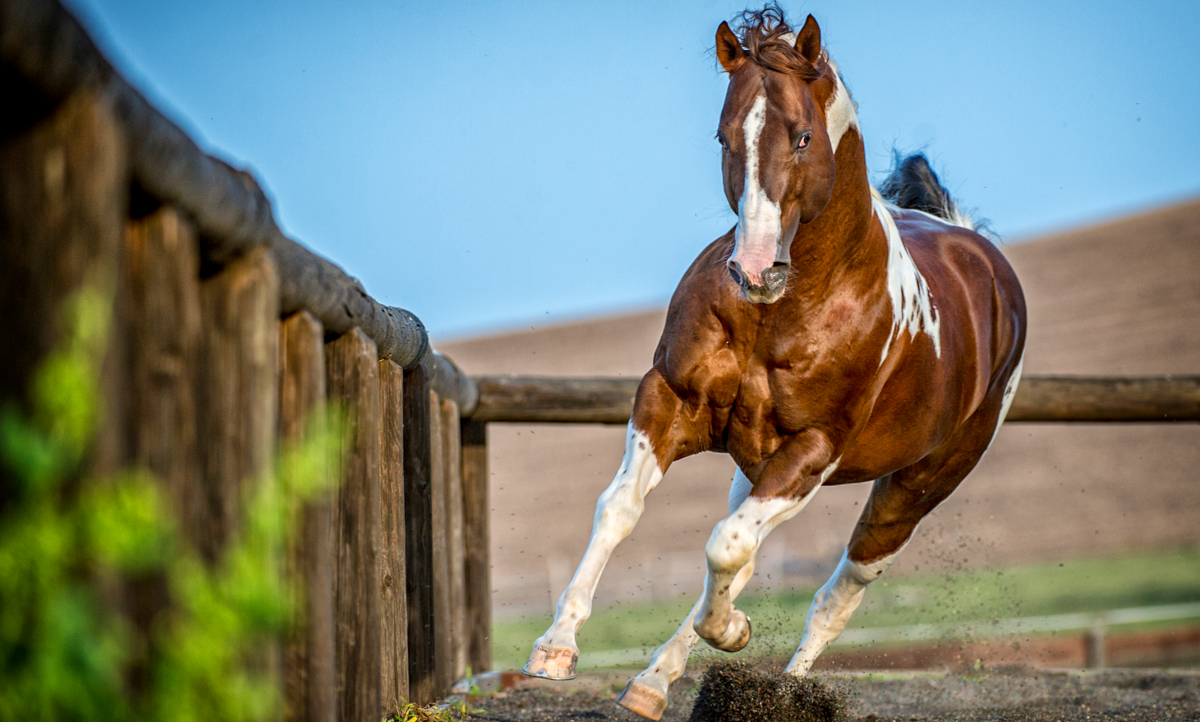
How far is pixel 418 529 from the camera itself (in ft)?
11.5

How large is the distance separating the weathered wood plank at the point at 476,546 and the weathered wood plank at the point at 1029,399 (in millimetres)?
175

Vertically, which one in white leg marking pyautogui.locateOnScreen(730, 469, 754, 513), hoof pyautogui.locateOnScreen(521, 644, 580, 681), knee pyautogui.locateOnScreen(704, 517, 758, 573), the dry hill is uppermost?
knee pyautogui.locateOnScreen(704, 517, 758, 573)

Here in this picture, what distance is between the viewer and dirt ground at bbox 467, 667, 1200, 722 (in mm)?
3865

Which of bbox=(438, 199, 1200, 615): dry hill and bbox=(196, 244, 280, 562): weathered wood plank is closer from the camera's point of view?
bbox=(196, 244, 280, 562): weathered wood plank

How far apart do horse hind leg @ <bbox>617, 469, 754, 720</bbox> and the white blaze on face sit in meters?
0.91

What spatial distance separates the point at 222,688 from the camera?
3.49 feet

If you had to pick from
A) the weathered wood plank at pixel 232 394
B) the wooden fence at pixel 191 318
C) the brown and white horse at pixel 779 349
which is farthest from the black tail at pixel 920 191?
the weathered wood plank at pixel 232 394

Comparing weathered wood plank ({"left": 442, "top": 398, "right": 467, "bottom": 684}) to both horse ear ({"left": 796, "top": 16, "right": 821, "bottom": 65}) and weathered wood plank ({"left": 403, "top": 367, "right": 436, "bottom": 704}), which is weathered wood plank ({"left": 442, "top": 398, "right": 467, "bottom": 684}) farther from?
horse ear ({"left": 796, "top": 16, "right": 821, "bottom": 65})

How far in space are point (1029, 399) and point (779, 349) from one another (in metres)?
3.72

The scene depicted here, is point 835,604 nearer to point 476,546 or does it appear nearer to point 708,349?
point 708,349

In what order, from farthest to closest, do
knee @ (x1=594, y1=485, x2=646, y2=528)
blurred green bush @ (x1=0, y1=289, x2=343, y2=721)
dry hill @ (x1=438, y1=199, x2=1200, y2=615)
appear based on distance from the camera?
1. dry hill @ (x1=438, y1=199, x2=1200, y2=615)
2. knee @ (x1=594, y1=485, x2=646, y2=528)
3. blurred green bush @ (x1=0, y1=289, x2=343, y2=721)

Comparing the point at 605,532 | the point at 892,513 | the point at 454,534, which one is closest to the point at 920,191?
the point at 892,513

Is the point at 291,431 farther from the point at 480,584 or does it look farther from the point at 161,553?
the point at 480,584

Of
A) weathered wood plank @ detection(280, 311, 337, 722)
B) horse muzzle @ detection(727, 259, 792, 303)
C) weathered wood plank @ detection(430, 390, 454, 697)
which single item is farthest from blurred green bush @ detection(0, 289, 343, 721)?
weathered wood plank @ detection(430, 390, 454, 697)
